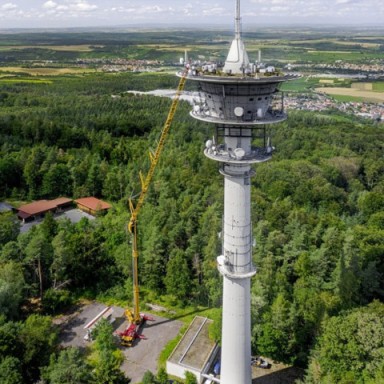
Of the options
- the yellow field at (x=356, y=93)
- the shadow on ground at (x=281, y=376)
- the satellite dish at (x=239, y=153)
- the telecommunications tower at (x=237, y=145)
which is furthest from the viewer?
the yellow field at (x=356, y=93)

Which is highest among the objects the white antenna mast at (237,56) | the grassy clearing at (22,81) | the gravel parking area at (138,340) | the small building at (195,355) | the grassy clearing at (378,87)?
the white antenna mast at (237,56)

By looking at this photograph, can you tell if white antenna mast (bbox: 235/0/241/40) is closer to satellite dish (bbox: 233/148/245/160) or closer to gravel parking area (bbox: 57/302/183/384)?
satellite dish (bbox: 233/148/245/160)

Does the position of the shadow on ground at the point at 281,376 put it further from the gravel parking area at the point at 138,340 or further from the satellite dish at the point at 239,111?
the satellite dish at the point at 239,111

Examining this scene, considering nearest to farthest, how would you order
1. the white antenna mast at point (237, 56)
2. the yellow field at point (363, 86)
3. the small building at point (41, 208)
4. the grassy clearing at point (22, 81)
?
1. the white antenna mast at point (237, 56)
2. the small building at point (41, 208)
3. the grassy clearing at point (22, 81)
4. the yellow field at point (363, 86)

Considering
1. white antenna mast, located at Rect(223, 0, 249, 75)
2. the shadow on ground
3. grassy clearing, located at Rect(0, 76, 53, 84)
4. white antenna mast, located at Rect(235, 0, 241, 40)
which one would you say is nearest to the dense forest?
the shadow on ground

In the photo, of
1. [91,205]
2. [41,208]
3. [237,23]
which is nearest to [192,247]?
[91,205]

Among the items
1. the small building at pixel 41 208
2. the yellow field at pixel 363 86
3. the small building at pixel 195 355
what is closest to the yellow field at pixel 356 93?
the yellow field at pixel 363 86
